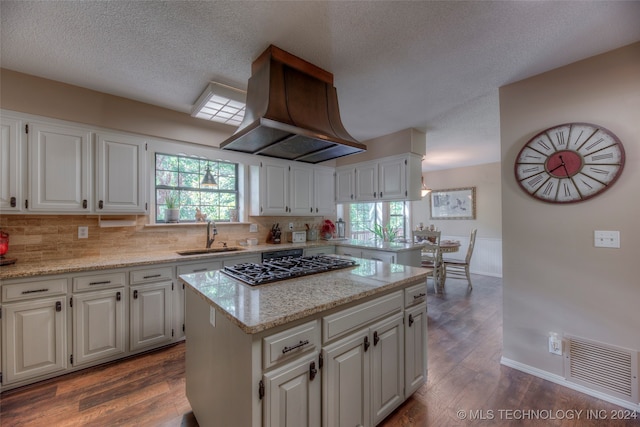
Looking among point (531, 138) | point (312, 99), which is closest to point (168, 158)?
point (312, 99)

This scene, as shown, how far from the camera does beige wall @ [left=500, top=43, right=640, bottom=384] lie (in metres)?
1.83

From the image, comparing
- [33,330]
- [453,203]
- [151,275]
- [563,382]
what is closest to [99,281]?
[151,275]

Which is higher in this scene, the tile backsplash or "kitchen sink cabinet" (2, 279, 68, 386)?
the tile backsplash

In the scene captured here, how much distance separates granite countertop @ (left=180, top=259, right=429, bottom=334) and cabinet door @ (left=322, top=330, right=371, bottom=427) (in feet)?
0.82

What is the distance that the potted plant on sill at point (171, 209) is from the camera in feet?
10.2

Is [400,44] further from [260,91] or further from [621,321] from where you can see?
[621,321]

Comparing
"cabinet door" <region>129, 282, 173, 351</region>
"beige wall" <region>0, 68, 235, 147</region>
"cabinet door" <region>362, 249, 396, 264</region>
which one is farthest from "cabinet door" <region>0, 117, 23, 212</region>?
"cabinet door" <region>362, 249, 396, 264</region>

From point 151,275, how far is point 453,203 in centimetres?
606

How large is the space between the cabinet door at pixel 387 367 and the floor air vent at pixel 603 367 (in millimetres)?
1458

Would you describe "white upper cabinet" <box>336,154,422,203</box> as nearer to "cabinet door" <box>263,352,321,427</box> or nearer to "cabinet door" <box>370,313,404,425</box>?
"cabinet door" <box>370,313,404,425</box>

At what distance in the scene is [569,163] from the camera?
205 centimetres

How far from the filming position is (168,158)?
3.19m

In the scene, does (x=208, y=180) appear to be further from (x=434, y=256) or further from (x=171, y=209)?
(x=434, y=256)

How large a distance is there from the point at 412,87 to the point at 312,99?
3.70 feet
